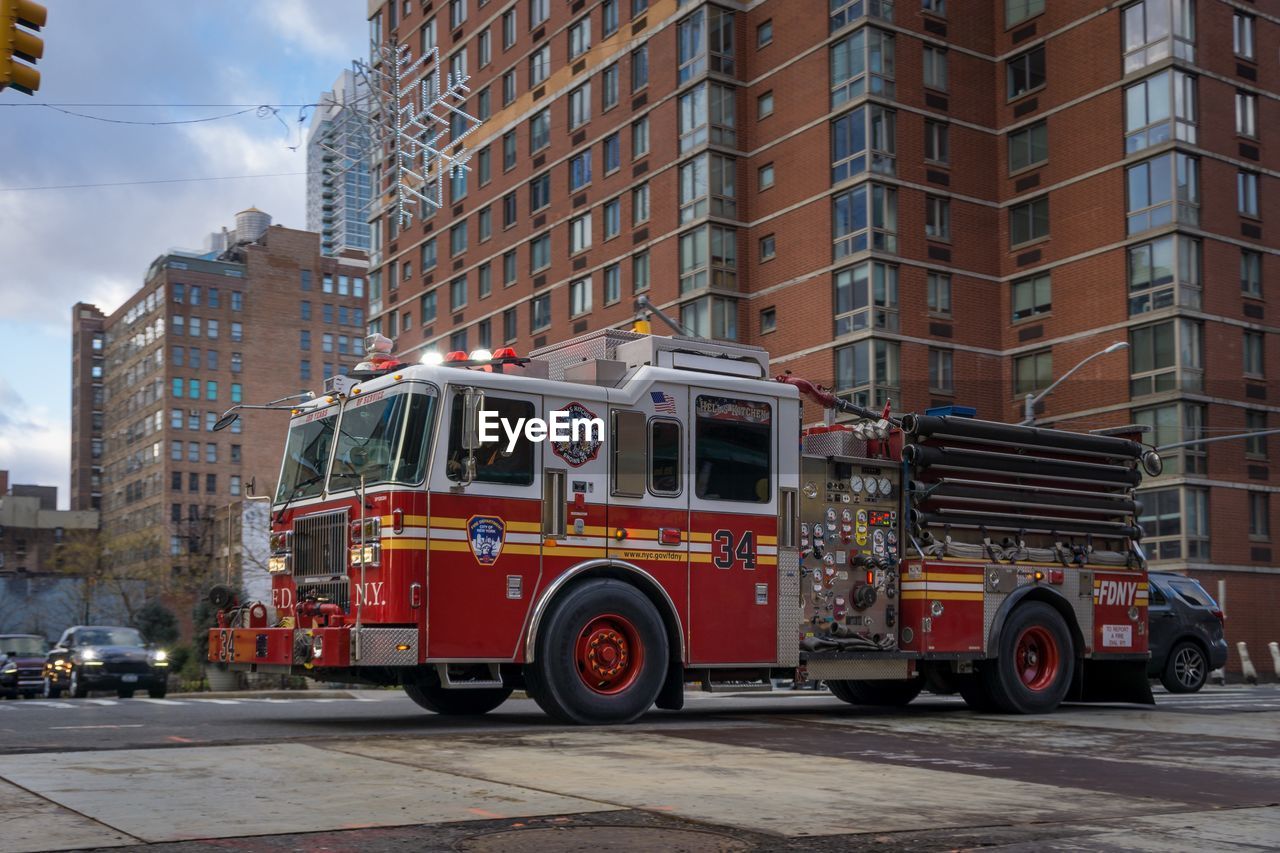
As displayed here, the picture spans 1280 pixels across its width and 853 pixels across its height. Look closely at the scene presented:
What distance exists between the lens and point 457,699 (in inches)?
603

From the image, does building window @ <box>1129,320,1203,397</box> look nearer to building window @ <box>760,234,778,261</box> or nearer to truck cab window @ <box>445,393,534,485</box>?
building window @ <box>760,234,778,261</box>

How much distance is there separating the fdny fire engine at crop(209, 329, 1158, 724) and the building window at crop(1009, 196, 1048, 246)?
35.1m

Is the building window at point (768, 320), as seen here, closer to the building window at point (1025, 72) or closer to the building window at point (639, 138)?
the building window at point (639, 138)

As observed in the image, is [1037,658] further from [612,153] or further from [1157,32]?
[612,153]

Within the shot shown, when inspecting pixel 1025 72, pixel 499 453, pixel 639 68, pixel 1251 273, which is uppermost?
pixel 639 68

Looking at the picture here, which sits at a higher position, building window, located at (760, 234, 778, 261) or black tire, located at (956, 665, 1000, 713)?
building window, located at (760, 234, 778, 261)

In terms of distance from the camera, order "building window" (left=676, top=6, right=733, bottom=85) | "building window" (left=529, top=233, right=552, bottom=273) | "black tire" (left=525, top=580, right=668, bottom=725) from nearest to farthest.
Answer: "black tire" (left=525, top=580, right=668, bottom=725)
"building window" (left=676, top=6, right=733, bottom=85)
"building window" (left=529, top=233, right=552, bottom=273)

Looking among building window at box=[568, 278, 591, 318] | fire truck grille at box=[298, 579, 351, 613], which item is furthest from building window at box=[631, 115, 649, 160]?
fire truck grille at box=[298, 579, 351, 613]

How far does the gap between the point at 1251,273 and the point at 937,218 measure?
1058 centimetres

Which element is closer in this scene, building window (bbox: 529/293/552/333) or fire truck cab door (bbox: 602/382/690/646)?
fire truck cab door (bbox: 602/382/690/646)

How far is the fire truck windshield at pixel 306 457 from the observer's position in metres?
13.6

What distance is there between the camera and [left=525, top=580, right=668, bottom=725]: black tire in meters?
12.8

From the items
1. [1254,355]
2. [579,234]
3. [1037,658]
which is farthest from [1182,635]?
[579,234]

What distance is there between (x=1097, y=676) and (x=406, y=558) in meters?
9.42
